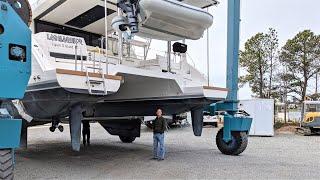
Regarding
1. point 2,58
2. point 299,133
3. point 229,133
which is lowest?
point 299,133

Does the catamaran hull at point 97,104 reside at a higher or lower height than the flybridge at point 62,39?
lower

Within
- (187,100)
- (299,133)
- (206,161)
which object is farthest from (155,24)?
(299,133)

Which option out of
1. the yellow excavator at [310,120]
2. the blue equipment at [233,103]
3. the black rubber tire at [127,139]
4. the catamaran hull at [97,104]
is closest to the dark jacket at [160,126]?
the catamaran hull at [97,104]

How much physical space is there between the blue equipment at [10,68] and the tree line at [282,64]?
2521cm

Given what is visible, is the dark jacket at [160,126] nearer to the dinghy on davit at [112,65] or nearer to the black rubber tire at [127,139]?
the dinghy on davit at [112,65]

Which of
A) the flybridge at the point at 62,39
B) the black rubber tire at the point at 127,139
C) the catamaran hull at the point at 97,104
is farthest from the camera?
the black rubber tire at the point at 127,139

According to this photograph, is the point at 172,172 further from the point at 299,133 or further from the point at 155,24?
the point at 299,133

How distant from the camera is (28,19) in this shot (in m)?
4.65

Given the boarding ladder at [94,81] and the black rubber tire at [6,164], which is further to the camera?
the boarding ladder at [94,81]

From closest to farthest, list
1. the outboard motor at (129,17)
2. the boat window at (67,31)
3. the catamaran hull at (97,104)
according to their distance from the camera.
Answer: the catamaran hull at (97,104), the outboard motor at (129,17), the boat window at (67,31)

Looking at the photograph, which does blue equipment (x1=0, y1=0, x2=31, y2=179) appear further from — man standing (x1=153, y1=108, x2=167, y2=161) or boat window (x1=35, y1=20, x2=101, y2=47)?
man standing (x1=153, y1=108, x2=167, y2=161)

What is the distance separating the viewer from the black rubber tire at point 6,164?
4.18 m

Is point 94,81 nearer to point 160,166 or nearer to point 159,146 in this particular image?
point 160,166

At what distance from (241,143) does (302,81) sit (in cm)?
1941
